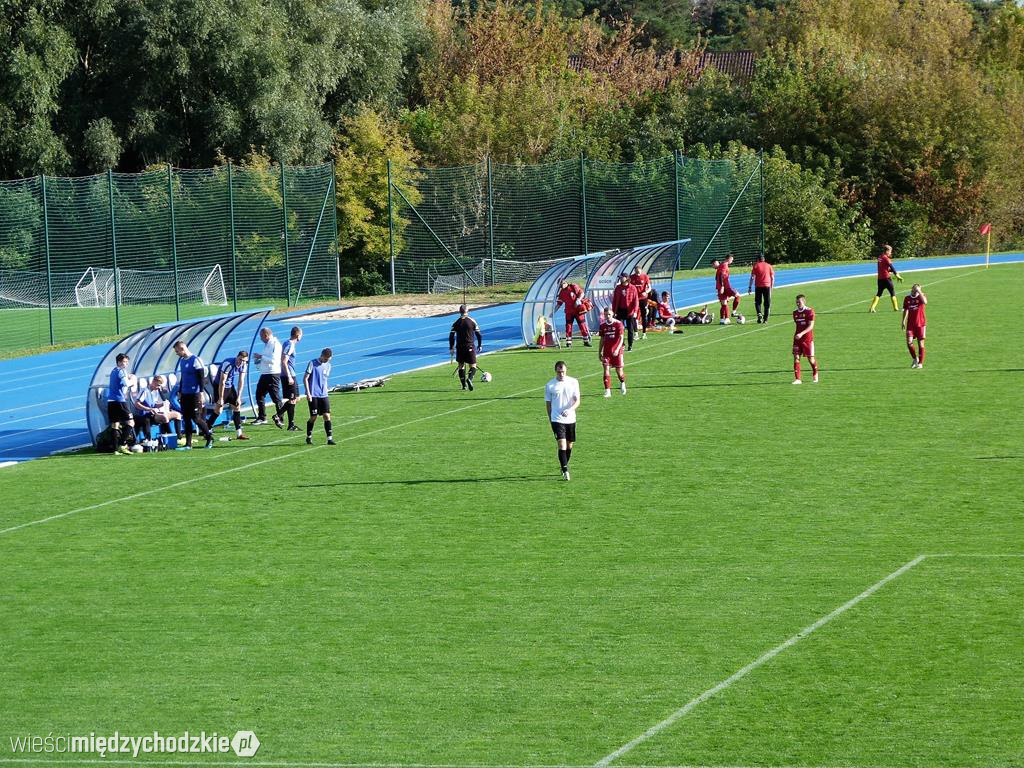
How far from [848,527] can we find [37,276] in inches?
1469

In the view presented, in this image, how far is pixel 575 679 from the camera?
11.5 m

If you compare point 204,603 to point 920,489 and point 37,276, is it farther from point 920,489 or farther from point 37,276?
point 37,276

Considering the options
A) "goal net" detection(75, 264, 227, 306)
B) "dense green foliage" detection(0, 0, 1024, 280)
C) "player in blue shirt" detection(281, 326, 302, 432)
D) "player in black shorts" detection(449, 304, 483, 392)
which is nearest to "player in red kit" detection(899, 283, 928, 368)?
"player in black shorts" detection(449, 304, 483, 392)

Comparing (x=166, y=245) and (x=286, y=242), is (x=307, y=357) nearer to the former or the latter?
(x=286, y=242)

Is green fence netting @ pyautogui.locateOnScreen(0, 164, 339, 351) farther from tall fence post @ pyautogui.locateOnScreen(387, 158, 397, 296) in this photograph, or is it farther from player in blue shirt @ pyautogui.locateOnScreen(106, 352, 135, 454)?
player in blue shirt @ pyautogui.locateOnScreen(106, 352, 135, 454)

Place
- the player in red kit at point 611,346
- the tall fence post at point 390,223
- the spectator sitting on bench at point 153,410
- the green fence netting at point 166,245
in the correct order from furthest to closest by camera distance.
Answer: the tall fence post at point 390,223, the green fence netting at point 166,245, the player in red kit at point 611,346, the spectator sitting on bench at point 153,410

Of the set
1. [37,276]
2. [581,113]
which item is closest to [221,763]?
[37,276]

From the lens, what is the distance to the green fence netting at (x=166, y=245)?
44.9 metres

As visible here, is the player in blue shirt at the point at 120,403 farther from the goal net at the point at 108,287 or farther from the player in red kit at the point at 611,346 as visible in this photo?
the goal net at the point at 108,287

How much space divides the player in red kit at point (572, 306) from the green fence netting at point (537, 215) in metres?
15.9

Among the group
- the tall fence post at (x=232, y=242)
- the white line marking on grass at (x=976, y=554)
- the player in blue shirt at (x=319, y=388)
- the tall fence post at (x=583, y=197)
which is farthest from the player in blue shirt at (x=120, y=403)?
the tall fence post at (x=583, y=197)

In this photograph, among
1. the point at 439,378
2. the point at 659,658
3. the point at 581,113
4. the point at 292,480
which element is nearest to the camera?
the point at 659,658

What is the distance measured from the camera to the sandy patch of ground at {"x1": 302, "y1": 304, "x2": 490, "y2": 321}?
4472 centimetres

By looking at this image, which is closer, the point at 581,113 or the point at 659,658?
the point at 659,658
